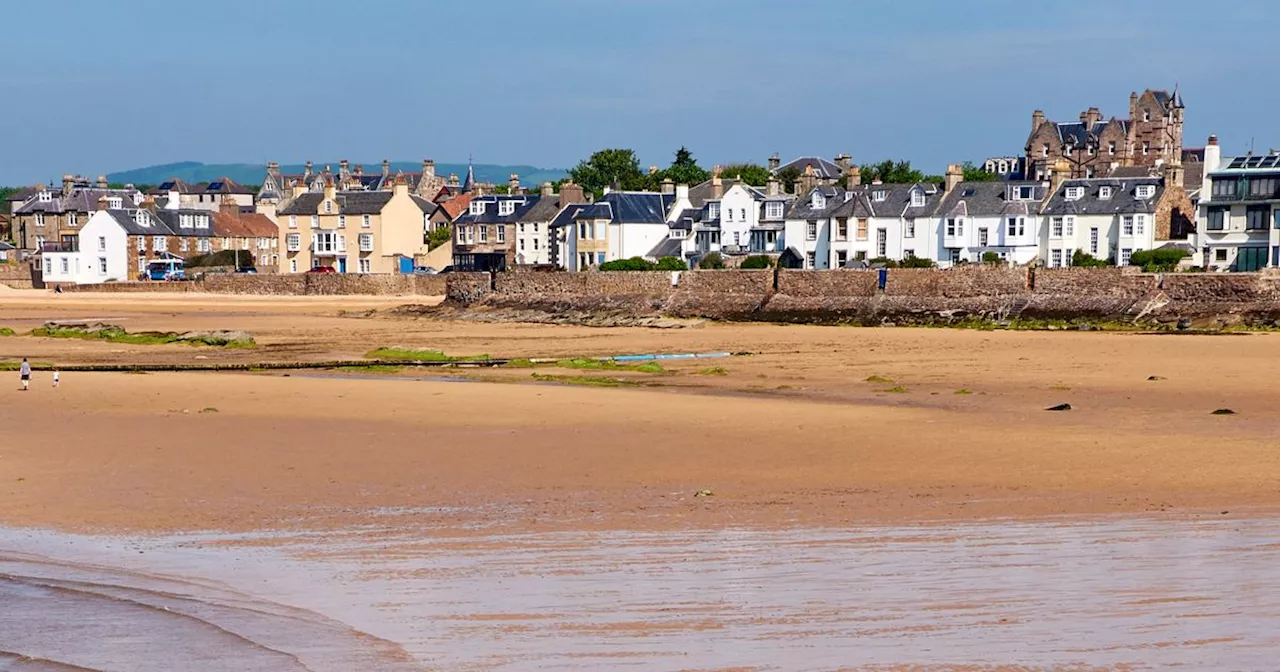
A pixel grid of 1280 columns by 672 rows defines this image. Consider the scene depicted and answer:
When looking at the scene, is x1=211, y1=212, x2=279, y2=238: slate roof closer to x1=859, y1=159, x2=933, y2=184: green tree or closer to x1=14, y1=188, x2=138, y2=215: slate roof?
x1=14, y1=188, x2=138, y2=215: slate roof

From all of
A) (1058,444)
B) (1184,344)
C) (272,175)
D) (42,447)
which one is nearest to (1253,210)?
(1184,344)

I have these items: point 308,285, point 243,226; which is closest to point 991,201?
point 308,285

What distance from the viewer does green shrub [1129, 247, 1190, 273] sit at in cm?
4494

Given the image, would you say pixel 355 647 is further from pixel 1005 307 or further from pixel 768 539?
pixel 1005 307

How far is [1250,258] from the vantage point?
51.0m

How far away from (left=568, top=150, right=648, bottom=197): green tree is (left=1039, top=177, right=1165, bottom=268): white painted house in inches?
1748

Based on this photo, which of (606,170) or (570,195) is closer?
(570,195)

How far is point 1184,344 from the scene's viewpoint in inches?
1195

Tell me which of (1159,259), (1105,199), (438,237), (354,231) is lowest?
(1159,259)

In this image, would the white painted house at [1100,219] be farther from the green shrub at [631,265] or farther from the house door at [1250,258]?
the green shrub at [631,265]

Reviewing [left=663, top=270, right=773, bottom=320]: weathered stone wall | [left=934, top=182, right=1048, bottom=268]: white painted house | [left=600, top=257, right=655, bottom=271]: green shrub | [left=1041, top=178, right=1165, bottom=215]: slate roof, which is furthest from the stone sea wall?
[left=1041, top=178, right=1165, bottom=215]: slate roof

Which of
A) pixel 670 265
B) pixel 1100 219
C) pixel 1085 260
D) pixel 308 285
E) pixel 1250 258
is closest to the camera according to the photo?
pixel 1250 258

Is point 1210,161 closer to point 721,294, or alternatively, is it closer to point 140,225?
point 721,294

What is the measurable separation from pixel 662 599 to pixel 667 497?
3618mm
